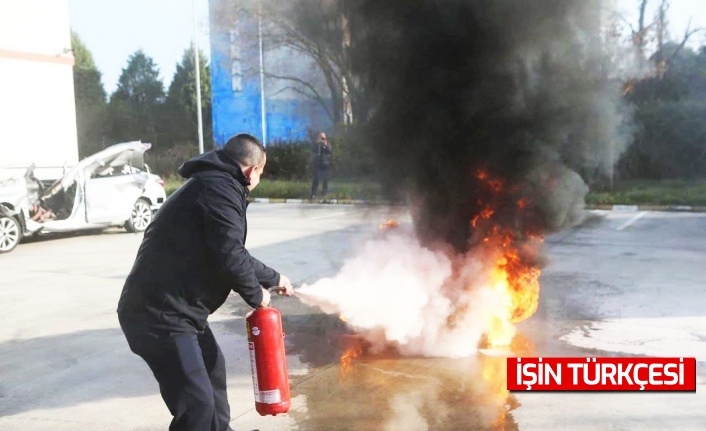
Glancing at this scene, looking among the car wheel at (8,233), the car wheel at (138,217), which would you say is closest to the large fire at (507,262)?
the car wheel at (8,233)

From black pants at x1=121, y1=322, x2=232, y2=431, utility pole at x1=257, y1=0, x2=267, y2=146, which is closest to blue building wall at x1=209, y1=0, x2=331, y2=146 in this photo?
utility pole at x1=257, y1=0, x2=267, y2=146

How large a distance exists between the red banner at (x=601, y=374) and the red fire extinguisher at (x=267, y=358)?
1779mm

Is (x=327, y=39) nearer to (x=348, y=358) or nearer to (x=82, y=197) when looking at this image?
(x=348, y=358)

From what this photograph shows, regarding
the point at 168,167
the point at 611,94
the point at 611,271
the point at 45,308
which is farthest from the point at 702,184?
the point at 168,167

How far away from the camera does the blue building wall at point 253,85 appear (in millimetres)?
8195

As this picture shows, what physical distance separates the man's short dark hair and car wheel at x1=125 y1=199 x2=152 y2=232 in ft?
33.7

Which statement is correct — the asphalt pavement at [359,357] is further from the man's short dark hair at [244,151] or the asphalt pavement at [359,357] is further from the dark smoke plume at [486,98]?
the man's short dark hair at [244,151]

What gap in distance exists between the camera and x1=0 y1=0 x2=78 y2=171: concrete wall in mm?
16953

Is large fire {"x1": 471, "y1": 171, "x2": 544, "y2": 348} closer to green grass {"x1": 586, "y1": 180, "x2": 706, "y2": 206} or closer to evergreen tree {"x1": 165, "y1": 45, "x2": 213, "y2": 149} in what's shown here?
green grass {"x1": 586, "y1": 180, "x2": 706, "y2": 206}

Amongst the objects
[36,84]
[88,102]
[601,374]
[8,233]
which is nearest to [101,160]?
[8,233]

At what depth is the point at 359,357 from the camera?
16.5 feet

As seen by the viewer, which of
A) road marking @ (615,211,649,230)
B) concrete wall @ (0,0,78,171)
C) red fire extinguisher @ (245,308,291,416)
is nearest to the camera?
red fire extinguisher @ (245,308,291,416)

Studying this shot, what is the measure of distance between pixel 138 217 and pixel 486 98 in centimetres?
938

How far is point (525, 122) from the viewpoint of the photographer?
5.60 metres
